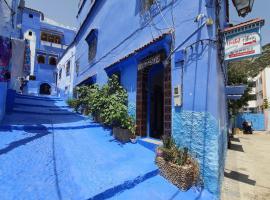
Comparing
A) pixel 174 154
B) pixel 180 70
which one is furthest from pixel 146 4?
pixel 174 154

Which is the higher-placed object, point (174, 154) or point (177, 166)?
point (174, 154)

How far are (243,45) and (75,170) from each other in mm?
4889

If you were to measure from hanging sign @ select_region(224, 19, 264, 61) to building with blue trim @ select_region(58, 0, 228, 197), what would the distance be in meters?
0.31

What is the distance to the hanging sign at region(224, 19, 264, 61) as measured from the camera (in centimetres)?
480

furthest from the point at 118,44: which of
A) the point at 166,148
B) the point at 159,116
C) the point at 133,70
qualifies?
the point at 166,148

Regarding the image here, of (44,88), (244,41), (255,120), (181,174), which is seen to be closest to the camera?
(181,174)

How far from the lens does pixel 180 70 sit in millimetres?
5965

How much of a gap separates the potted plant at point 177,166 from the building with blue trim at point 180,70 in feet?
0.80

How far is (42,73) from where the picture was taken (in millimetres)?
30250

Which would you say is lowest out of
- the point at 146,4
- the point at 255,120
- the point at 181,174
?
the point at 255,120

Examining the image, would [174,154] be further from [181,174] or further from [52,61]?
[52,61]

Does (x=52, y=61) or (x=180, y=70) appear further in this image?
(x=52, y=61)

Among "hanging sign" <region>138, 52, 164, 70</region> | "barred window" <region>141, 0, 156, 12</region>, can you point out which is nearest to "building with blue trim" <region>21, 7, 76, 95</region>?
"barred window" <region>141, 0, 156, 12</region>

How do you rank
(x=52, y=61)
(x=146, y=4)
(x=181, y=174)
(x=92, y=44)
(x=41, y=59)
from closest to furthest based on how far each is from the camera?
1. (x=181, y=174)
2. (x=146, y=4)
3. (x=92, y=44)
4. (x=41, y=59)
5. (x=52, y=61)
